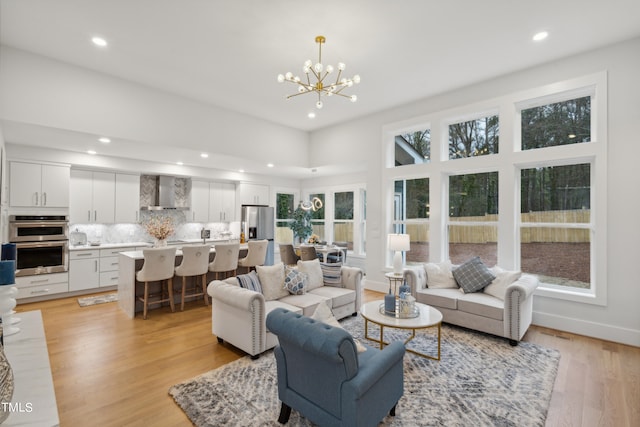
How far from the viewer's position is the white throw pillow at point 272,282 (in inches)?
149

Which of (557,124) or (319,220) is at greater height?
(557,124)

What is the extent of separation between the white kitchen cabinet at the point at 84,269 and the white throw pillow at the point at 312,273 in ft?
13.3

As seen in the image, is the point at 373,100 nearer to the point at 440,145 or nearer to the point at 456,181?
the point at 440,145

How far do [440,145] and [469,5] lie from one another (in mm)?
2463

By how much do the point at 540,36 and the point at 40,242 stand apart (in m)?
7.73

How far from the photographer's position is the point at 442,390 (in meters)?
2.59

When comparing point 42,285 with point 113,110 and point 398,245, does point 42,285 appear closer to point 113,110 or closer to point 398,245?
point 113,110

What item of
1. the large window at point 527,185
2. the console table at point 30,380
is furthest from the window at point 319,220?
the console table at point 30,380

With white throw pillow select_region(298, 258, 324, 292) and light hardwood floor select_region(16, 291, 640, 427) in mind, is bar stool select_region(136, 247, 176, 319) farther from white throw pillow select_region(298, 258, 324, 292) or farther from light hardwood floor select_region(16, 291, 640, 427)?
white throw pillow select_region(298, 258, 324, 292)

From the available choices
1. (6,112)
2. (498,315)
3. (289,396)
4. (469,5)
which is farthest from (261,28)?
(498,315)

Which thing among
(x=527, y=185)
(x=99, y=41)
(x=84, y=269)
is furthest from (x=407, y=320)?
(x=84, y=269)

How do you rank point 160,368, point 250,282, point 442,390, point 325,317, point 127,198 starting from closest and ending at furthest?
point 325,317 < point 442,390 < point 160,368 < point 250,282 < point 127,198

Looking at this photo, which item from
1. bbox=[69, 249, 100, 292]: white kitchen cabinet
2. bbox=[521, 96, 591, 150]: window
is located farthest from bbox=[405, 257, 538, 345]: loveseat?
bbox=[69, 249, 100, 292]: white kitchen cabinet

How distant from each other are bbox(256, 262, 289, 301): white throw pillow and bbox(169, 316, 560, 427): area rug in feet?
2.32
